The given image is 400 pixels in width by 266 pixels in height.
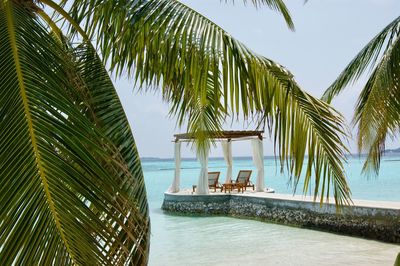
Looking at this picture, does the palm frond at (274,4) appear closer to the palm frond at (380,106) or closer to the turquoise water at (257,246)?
the palm frond at (380,106)

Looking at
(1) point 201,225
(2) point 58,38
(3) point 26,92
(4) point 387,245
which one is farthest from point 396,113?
(1) point 201,225

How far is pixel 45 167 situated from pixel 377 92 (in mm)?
4443

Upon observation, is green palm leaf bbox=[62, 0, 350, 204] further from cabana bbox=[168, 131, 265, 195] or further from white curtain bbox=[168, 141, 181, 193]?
white curtain bbox=[168, 141, 181, 193]

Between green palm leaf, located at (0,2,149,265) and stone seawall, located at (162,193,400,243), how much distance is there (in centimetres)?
641

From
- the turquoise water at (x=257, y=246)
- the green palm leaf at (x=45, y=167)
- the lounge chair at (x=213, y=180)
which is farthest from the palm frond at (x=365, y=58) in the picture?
the lounge chair at (x=213, y=180)

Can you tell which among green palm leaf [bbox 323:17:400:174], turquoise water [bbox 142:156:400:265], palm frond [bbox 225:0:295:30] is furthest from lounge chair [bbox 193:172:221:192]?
palm frond [bbox 225:0:295:30]

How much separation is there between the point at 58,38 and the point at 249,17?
1768 millimetres

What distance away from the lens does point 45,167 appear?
4.69ft

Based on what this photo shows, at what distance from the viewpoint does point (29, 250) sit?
1.28m

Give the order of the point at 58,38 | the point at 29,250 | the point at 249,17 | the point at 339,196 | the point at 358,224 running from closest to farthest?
the point at 29,250
the point at 339,196
the point at 58,38
the point at 249,17
the point at 358,224

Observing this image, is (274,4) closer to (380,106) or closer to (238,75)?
(238,75)

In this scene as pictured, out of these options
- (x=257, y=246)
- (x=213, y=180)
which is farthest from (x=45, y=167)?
(x=213, y=180)

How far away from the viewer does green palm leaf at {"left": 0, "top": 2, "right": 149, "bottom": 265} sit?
1297 millimetres

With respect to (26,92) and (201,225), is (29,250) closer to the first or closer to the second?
(26,92)
